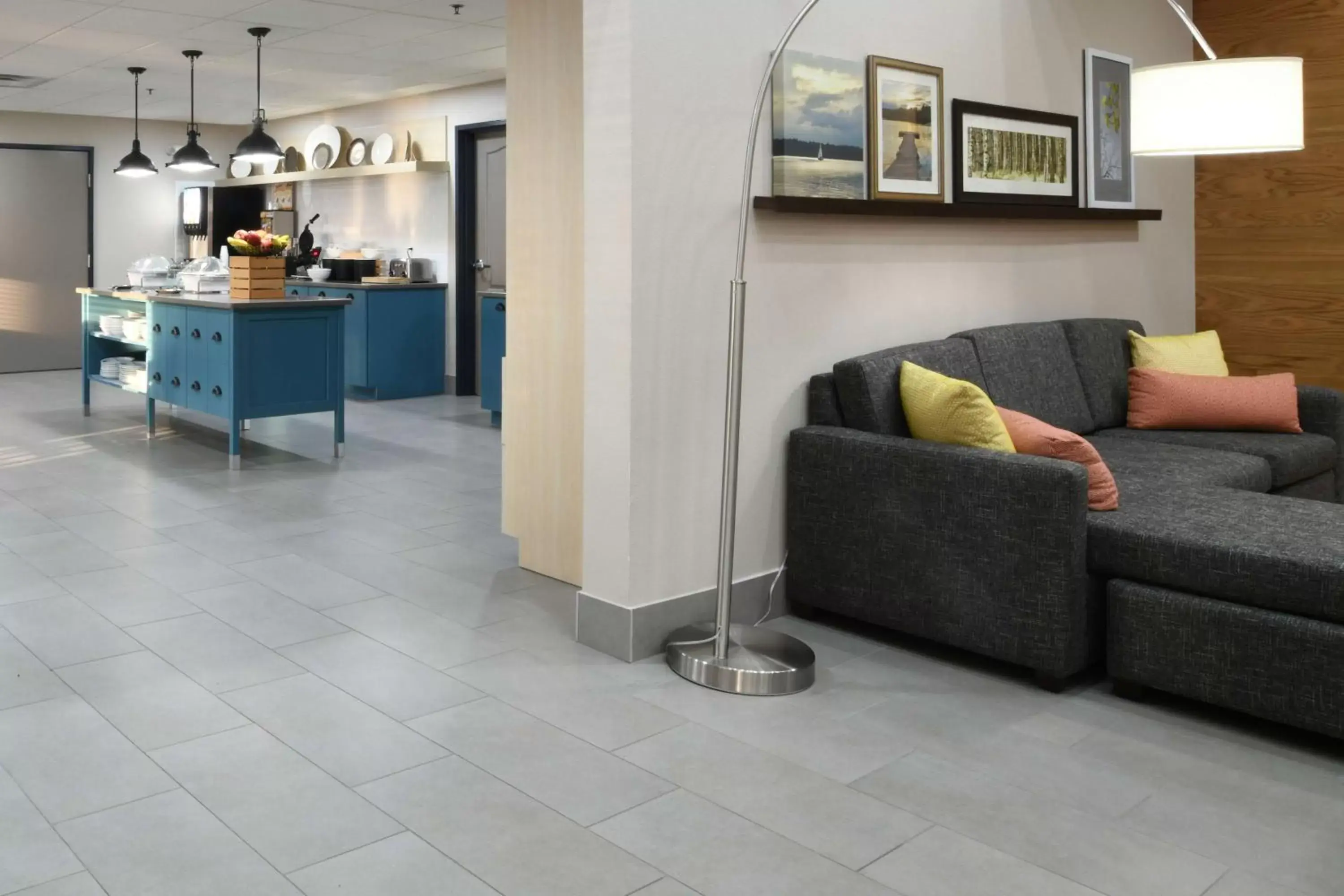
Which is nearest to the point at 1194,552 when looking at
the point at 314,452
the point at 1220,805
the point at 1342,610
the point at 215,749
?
the point at 1342,610

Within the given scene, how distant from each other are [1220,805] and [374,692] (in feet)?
6.42

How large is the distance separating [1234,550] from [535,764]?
1.68 meters

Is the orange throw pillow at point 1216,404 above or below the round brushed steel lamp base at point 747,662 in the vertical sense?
above

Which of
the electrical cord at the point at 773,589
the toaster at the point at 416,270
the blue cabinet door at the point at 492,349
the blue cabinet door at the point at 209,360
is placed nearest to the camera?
the electrical cord at the point at 773,589

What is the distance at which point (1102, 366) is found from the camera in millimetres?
4676

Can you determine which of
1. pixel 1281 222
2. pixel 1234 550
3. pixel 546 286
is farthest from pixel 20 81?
pixel 1234 550

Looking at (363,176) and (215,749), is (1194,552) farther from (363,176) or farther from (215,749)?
(363,176)

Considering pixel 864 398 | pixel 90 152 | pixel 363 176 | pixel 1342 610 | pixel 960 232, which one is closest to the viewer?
pixel 1342 610

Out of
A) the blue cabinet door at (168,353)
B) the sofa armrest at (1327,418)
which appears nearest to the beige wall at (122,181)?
the blue cabinet door at (168,353)

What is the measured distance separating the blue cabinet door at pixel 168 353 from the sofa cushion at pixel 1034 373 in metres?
4.61

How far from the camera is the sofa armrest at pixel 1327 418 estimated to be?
4637 mm

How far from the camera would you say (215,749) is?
2648 millimetres

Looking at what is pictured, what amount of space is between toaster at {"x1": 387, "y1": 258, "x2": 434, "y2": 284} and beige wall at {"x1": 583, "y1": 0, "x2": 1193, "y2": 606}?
19.7 feet

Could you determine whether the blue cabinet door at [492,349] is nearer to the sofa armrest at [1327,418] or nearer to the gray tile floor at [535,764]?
the gray tile floor at [535,764]
